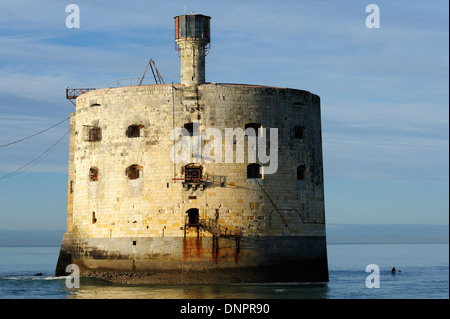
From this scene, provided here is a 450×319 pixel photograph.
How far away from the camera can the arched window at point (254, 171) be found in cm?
4138

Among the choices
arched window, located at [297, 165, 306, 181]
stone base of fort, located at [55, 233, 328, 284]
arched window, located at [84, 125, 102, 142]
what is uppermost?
arched window, located at [84, 125, 102, 142]

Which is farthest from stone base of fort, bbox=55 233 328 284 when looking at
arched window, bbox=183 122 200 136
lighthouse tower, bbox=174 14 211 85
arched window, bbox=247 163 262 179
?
lighthouse tower, bbox=174 14 211 85

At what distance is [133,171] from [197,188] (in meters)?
3.40

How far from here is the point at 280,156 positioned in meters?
41.7

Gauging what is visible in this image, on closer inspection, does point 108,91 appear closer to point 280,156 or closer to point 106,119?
point 106,119

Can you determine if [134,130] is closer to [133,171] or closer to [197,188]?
[133,171]

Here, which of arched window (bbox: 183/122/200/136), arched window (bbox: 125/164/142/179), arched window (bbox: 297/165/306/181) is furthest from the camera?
arched window (bbox: 297/165/306/181)

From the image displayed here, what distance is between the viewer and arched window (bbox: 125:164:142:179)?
41.5 metres

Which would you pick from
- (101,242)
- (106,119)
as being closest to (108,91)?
(106,119)

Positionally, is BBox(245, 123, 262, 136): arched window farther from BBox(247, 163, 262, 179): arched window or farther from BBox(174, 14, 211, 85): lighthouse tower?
BBox(174, 14, 211, 85): lighthouse tower

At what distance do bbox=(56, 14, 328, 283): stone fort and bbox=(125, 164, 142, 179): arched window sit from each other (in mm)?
48

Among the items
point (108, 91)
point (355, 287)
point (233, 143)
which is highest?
point (108, 91)

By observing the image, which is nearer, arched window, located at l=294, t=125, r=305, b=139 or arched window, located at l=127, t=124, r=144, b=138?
arched window, located at l=127, t=124, r=144, b=138
